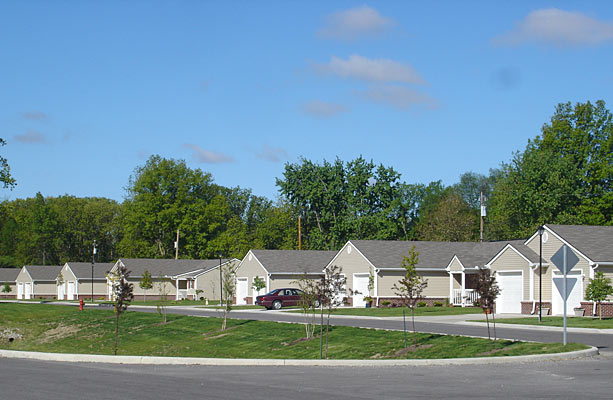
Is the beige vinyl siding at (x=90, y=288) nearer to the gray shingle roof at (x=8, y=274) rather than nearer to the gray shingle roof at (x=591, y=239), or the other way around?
the gray shingle roof at (x=8, y=274)

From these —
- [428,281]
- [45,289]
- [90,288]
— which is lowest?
[45,289]

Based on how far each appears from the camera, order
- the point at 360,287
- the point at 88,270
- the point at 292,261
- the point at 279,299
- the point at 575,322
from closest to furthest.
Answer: the point at 575,322 → the point at 279,299 → the point at 360,287 → the point at 292,261 → the point at 88,270

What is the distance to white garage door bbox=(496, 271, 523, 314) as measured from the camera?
4366 centimetres

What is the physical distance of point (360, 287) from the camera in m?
56.7

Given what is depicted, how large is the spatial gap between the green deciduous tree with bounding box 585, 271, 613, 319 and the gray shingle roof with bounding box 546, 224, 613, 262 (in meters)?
2.41

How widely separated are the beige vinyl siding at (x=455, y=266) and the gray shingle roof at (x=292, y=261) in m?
13.5

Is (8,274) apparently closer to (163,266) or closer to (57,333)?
(163,266)

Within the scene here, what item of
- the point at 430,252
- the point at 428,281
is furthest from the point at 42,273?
the point at 428,281

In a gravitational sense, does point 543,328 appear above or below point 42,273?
below

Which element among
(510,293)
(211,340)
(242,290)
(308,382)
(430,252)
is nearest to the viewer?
(308,382)

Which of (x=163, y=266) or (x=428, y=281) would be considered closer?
(x=428, y=281)

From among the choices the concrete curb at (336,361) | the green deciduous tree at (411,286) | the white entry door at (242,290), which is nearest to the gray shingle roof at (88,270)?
the white entry door at (242,290)

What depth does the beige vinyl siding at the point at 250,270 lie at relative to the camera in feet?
208

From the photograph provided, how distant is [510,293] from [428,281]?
11725 mm
